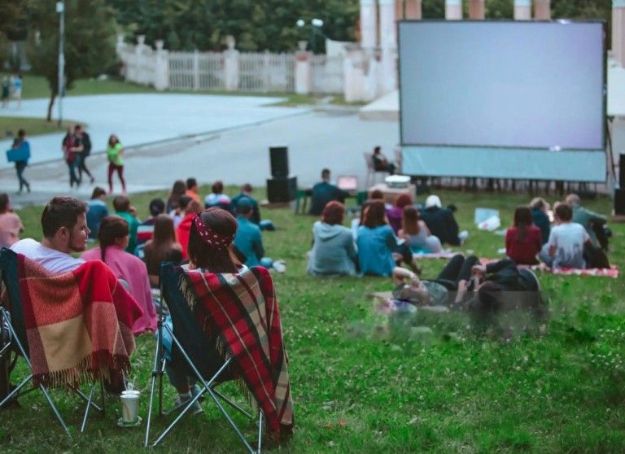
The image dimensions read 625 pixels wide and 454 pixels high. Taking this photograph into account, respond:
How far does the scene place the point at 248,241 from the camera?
1602 cm

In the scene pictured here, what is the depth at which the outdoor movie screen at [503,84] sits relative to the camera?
87.4 ft

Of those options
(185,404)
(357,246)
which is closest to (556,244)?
(357,246)

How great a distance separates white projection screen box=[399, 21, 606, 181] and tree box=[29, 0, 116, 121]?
18658 mm

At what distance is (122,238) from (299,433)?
3371 millimetres

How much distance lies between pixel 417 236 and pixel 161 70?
152 ft

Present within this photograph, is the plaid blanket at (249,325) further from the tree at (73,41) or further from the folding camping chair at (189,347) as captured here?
the tree at (73,41)

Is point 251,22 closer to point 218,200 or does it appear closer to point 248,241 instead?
point 218,200

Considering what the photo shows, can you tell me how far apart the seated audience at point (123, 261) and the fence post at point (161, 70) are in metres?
52.3

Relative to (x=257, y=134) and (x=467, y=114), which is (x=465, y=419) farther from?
(x=257, y=134)

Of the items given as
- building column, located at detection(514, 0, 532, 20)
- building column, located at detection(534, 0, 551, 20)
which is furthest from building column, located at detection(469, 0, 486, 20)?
building column, located at detection(514, 0, 532, 20)

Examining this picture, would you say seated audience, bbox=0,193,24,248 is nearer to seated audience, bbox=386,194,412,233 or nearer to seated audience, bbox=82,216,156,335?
seated audience, bbox=82,216,156,335

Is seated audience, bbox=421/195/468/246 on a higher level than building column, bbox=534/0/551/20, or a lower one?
lower

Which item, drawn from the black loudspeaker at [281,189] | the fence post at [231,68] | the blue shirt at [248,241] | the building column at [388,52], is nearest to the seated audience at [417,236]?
the blue shirt at [248,241]

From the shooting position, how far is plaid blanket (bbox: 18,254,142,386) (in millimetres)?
8125
